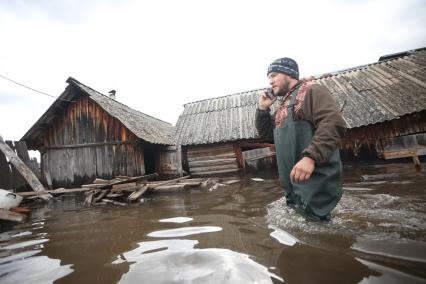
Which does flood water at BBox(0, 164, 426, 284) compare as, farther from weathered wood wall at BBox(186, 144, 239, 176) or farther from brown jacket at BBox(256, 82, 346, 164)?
weathered wood wall at BBox(186, 144, 239, 176)

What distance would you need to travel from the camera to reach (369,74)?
38.1 feet

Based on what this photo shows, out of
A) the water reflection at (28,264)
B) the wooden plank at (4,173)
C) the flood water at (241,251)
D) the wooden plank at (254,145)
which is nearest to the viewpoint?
the flood water at (241,251)

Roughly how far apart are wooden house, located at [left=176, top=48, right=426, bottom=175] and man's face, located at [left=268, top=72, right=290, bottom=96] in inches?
215

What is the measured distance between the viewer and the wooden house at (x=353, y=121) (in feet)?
28.2

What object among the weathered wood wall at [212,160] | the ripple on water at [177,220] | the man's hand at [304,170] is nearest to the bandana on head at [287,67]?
the man's hand at [304,170]

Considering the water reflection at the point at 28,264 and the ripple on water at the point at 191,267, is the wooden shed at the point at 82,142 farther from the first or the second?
the ripple on water at the point at 191,267

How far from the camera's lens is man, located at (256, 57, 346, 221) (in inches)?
83.0

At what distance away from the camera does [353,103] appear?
9.55 metres

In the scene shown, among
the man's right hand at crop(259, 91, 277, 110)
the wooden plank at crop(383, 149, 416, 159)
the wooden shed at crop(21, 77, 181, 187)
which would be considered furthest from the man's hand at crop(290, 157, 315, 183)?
the wooden shed at crop(21, 77, 181, 187)

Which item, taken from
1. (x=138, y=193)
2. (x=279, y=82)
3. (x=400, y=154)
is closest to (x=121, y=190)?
(x=138, y=193)

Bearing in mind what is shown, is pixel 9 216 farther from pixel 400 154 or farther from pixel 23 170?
pixel 400 154

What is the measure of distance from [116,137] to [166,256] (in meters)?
10.1

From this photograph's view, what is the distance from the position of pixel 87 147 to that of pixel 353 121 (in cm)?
1158

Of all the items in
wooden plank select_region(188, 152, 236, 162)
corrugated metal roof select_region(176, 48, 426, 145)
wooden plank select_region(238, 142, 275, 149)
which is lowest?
wooden plank select_region(188, 152, 236, 162)
